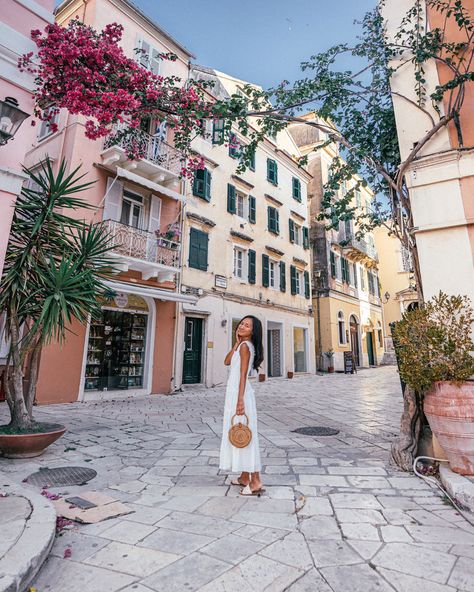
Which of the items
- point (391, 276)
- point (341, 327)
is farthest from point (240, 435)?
point (391, 276)

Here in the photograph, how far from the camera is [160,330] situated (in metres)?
11.6

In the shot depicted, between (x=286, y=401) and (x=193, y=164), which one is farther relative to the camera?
(x=286, y=401)

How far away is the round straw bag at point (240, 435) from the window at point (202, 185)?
11.4 meters

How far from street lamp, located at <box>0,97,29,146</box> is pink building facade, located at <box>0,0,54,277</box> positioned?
1.25 feet

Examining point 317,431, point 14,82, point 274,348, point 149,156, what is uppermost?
point 149,156

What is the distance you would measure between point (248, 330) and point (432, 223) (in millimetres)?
2537

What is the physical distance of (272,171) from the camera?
18234 mm

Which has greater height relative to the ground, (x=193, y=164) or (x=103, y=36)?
(x=103, y=36)

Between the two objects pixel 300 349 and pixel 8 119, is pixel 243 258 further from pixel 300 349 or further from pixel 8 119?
pixel 8 119

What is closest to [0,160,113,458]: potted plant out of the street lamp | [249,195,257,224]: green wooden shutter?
the street lamp

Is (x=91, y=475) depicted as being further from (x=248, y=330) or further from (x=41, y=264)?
(x=41, y=264)

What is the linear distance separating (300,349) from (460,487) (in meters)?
15.8

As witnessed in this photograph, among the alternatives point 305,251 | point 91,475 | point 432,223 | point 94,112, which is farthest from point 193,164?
point 305,251

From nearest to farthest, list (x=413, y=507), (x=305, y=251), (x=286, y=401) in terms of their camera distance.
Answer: (x=413, y=507) < (x=286, y=401) < (x=305, y=251)
